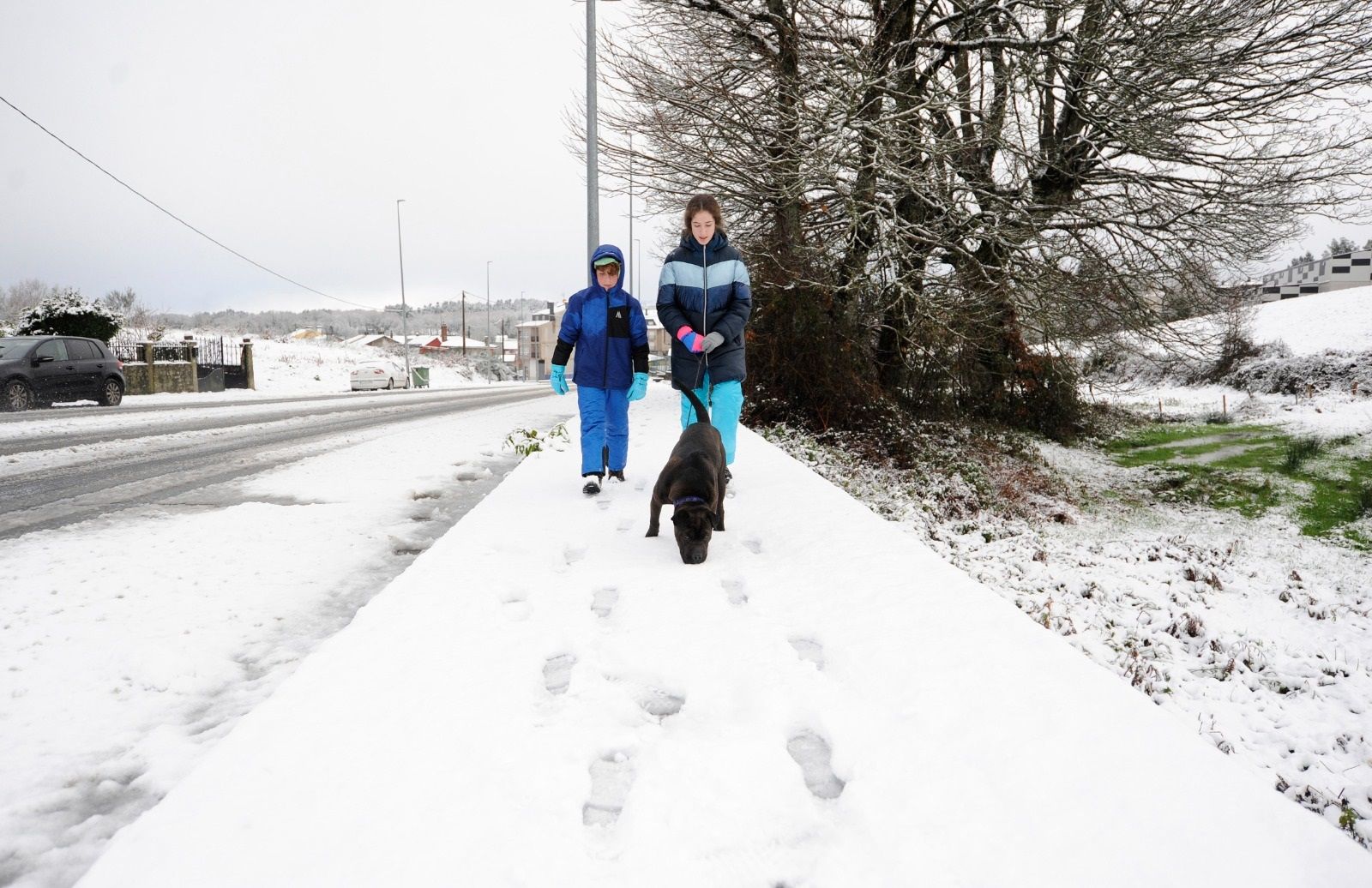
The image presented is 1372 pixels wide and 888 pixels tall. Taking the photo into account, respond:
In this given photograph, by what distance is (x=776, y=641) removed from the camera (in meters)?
2.47

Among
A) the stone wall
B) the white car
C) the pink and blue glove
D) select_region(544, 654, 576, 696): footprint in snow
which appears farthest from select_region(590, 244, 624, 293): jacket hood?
the white car

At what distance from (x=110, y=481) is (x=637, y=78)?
851 centimetres

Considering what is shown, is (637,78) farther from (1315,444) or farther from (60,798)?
(1315,444)

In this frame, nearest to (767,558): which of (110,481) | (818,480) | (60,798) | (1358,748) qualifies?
(818,480)

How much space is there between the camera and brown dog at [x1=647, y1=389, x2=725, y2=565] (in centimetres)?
340

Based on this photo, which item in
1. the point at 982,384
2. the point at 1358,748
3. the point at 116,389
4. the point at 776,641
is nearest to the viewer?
the point at 776,641

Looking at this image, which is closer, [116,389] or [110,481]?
[110,481]

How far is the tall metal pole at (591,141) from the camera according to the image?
1029cm

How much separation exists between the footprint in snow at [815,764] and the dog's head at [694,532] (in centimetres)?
151

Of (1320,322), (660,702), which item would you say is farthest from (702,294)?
(1320,322)

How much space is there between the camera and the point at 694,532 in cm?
340

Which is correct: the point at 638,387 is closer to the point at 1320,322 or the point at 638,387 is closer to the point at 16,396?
the point at 16,396

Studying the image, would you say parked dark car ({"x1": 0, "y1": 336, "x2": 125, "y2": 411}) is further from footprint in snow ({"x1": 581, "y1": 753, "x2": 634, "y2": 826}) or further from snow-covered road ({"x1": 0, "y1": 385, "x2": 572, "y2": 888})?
footprint in snow ({"x1": 581, "y1": 753, "x2": 634, "y2": 826})

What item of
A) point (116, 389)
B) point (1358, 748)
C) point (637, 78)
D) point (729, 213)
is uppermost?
point (637, 78)
